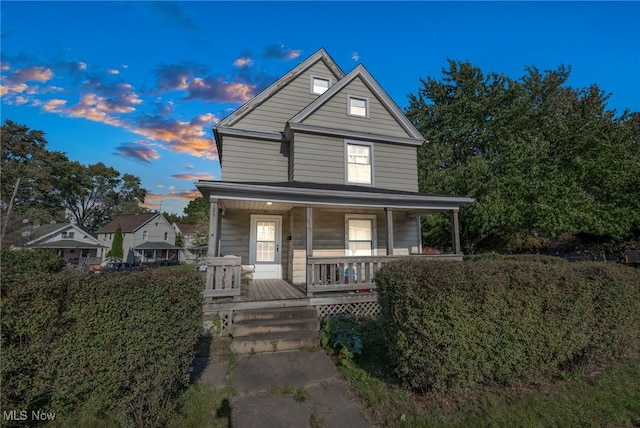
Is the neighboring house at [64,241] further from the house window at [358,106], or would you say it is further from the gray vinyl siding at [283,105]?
the house window at [358,106]

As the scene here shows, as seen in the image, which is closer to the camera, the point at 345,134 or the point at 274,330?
the point at 274,330

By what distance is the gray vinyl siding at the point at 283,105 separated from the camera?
9781mm

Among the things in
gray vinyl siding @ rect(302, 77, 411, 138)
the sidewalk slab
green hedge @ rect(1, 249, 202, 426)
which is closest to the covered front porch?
the sidewalk slab

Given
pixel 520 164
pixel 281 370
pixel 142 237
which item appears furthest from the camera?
pixel 142 237

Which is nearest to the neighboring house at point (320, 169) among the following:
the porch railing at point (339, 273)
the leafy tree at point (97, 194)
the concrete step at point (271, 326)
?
the porch railing at point (339, 273)

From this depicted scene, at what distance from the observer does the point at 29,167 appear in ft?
129

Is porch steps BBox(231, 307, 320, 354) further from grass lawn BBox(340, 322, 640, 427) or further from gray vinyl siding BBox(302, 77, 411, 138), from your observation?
gray vinyl siding BBox(302, 77, 411, 138)

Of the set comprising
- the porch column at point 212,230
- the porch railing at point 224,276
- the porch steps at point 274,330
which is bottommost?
the porch steps at point 274,330

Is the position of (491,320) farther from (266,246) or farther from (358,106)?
(358,106)

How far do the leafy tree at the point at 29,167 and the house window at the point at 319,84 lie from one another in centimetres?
4766

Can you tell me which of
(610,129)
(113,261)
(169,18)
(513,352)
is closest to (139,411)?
(513,352)

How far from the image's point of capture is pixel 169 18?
9070 millimetres

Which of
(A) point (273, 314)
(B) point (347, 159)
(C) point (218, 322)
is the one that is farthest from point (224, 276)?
(B) point (347, 159)

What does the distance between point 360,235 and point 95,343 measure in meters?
8.01
